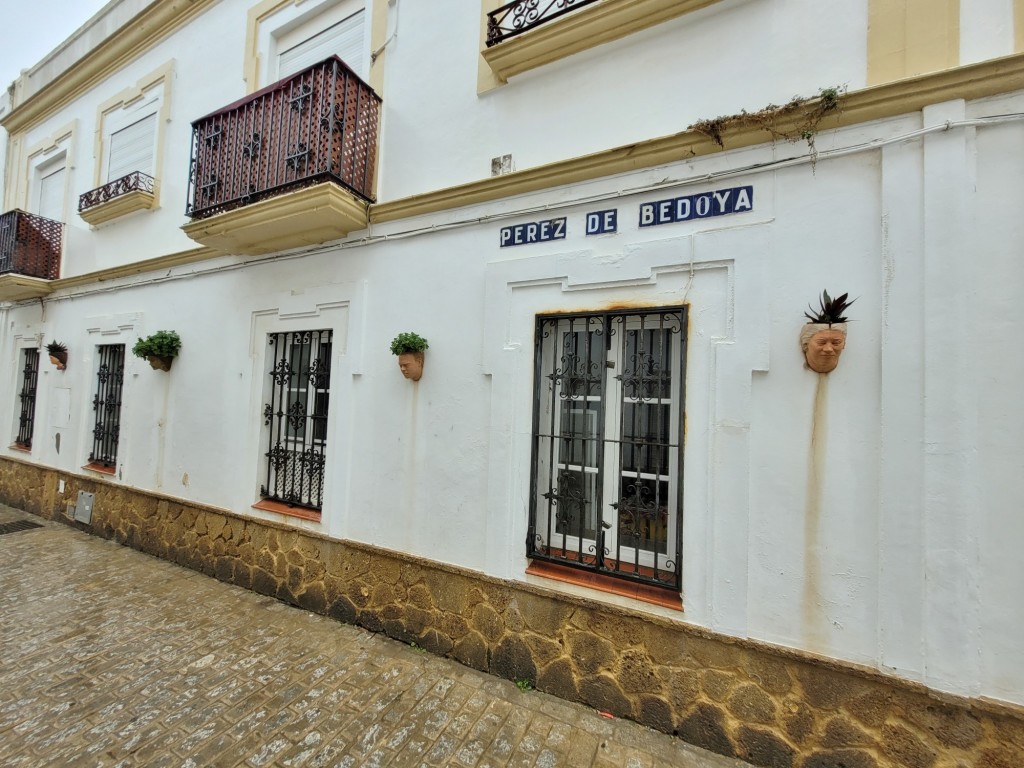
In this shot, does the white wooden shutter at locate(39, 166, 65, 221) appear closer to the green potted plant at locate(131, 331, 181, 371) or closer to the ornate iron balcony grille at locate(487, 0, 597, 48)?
the green potted plant at locate(131, 331, 181, 371)

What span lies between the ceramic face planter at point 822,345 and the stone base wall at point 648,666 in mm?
1668

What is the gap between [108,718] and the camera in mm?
2791

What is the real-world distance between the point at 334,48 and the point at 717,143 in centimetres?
447

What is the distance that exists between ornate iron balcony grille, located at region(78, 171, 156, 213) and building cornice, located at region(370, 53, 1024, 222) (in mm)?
4756

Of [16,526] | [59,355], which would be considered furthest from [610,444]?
[16,526]

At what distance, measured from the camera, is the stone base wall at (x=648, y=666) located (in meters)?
2.21

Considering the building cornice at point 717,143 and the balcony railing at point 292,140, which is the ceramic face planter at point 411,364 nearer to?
the building cornice at point 717,143

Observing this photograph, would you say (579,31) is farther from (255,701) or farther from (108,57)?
(108,57)

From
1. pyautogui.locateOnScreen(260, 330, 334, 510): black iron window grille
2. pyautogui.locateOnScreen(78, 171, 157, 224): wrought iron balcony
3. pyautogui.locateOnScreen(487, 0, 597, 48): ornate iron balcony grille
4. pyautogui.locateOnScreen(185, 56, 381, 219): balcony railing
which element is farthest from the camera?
pyautogui.locateOnScreen(78, 171, 157, 224): wrought iron balcony

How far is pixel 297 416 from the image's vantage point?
464 cm

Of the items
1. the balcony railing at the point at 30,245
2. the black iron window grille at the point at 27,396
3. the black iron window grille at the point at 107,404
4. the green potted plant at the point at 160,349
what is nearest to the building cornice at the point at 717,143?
the green potted plant at the point at 160,349

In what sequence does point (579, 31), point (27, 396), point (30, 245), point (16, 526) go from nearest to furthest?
point (579, 31) → point (16, 526) → point (30, 245) → point (27, 396)

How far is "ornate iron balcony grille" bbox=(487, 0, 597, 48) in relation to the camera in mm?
3287

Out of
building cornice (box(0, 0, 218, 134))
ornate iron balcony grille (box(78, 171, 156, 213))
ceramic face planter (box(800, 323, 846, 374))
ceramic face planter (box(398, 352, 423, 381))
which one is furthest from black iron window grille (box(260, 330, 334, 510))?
building cornice (box(0, 0, 218, 134))
